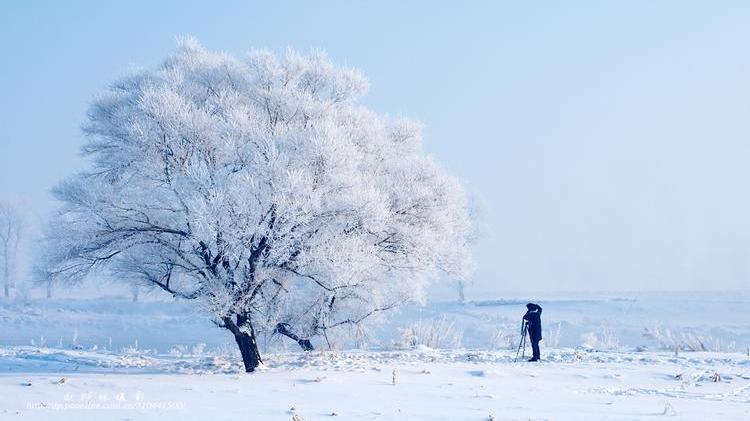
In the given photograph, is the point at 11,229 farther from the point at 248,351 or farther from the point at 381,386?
the point at 381,386

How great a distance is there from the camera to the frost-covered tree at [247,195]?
15227 millimetres

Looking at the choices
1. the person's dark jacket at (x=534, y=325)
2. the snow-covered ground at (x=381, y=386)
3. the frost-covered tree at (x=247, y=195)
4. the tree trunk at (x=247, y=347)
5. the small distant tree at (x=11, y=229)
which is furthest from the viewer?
the small distant tree at (x=11, y=229)

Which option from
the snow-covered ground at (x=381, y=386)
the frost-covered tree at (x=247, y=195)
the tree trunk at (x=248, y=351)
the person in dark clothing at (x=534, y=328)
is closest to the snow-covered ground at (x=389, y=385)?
the snow-covered ground at (x=381, y=386)

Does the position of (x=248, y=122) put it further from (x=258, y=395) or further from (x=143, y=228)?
(x=258, y=395)

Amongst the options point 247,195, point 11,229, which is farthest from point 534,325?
point 11,229

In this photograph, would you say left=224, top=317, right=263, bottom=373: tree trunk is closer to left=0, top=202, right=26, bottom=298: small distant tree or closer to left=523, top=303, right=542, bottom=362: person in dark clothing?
left=523, top=303, right=542, bottom=362: person in dark clothing

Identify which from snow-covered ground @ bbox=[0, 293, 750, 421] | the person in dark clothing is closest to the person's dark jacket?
the person in dark clothing

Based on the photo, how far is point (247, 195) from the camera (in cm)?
1474

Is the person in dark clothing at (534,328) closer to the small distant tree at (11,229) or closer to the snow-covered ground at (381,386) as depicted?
the snow-covered ground at (381,386)

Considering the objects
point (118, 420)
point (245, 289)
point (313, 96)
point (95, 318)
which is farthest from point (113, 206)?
point (95, 318)

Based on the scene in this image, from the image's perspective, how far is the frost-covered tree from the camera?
15227 millimetres

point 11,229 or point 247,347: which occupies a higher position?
point 11,229

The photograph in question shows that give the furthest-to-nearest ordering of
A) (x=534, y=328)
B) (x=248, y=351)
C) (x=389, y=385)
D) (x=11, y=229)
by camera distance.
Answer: (x=11, y=229)
(x=534, y=328)
(x=248, y=351)
(x=389, y=385)

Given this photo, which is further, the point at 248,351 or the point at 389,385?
the point at 248,351
